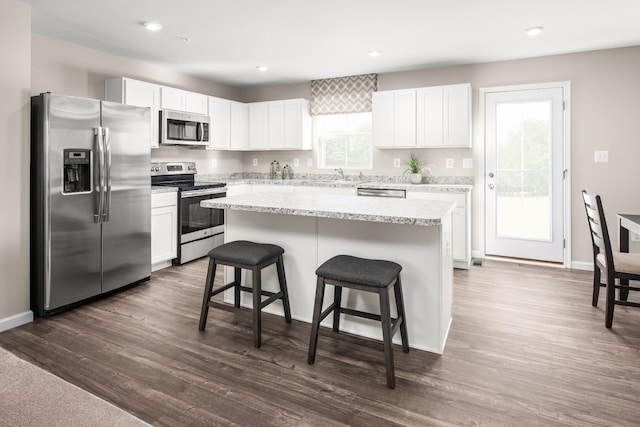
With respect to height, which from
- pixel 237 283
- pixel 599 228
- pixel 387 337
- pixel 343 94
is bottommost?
pixel 387 337

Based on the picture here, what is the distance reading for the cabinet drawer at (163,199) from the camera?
13.6ft

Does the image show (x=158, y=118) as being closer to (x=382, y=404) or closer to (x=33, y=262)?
(x=33, y=262)

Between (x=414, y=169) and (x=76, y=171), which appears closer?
(x=76, y=171)

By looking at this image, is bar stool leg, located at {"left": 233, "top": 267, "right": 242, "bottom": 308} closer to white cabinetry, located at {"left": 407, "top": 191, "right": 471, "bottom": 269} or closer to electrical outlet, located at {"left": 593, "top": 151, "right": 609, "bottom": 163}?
white cabinetry, located at {"left": 407, "top": 191, "right": 471, "bottom": 269}

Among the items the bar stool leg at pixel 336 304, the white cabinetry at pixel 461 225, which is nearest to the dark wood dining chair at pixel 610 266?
the white cabinetry at pixel 461 225

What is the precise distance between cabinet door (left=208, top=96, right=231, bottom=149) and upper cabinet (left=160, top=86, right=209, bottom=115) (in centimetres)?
14

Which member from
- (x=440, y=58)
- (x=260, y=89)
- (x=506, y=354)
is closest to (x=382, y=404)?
Result: (x=506, y=354)

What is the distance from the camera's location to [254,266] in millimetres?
2436

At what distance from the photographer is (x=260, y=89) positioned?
6203 millimetres

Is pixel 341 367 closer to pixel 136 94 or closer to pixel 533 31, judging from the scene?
pixel 533 31

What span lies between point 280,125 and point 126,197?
2802 mm

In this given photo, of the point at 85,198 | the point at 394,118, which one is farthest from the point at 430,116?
the point at 85,198

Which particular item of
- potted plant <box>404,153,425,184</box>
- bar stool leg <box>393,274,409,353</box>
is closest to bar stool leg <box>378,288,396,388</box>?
bar stool leg <box>393,274,409,353</box>

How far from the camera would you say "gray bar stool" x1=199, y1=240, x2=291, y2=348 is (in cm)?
245
